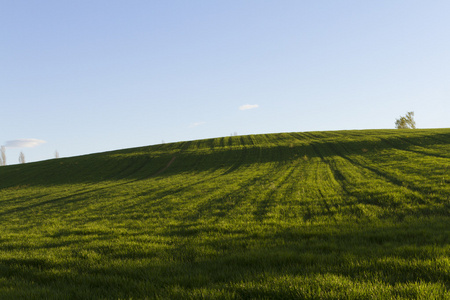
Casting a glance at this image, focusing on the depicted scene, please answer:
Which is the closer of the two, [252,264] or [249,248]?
[252,264]

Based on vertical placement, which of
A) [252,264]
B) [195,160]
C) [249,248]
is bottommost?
[249,248]

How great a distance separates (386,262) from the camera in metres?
5.48

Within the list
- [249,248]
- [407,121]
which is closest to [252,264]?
[249,248]

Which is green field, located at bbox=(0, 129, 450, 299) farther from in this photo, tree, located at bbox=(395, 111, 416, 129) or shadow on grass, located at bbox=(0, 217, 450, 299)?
tree, located at bbox=(395, 111, 416, 129)

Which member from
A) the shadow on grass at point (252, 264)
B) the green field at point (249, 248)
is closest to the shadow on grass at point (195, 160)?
the green field at point (249, 248)

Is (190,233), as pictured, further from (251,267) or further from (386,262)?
(386,262)

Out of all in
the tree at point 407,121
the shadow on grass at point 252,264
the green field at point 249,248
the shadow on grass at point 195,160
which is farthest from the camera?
the tree at point 407,121

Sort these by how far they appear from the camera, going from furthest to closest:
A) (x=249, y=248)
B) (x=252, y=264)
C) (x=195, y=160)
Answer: (x=195, y=160)
(x=249, y=248)
(x=252, y=264)

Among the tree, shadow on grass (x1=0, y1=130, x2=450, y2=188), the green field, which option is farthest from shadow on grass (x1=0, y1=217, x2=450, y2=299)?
the tree

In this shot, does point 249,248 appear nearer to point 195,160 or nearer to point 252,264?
point 252,264

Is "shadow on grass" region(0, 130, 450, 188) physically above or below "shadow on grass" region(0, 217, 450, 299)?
above

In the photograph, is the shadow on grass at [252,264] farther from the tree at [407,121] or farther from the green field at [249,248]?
the tree at [407,121]

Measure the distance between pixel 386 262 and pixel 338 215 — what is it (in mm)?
5628

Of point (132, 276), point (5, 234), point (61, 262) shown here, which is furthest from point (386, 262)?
point (5, 234)
